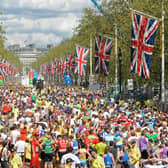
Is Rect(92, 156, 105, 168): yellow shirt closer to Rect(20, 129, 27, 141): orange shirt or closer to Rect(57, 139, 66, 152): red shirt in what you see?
Rect(57, 139, 66, 152): red shirt

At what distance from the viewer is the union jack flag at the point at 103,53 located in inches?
1435

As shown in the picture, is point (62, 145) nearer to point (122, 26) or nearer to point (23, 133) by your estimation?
point (23, 133)

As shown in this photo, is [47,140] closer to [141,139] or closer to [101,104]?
[141,139]

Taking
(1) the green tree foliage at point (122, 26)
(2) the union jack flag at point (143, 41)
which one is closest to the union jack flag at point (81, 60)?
(1) the green tree foliage at point (122, 26)

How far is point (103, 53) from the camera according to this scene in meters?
36.8

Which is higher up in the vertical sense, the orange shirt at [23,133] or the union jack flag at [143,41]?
the union jack flag at [143,41]

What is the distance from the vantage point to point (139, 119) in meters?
21.1

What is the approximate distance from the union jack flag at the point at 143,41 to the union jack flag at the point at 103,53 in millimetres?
10013

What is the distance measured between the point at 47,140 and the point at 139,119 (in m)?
6.57

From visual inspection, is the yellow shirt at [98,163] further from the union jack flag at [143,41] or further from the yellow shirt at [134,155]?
the union jack flag at [143,41]

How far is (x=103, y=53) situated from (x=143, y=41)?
11.6 meters

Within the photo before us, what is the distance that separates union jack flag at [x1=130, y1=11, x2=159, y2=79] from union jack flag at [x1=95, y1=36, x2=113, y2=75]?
32.9 ft

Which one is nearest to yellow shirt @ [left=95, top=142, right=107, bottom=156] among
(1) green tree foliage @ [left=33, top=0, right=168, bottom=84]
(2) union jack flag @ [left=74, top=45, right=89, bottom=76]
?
(1) green tree foliage @ [left=33, top=0, right=168, bottom=84]

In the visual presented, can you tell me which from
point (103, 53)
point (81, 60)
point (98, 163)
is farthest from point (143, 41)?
point (81, 60)
